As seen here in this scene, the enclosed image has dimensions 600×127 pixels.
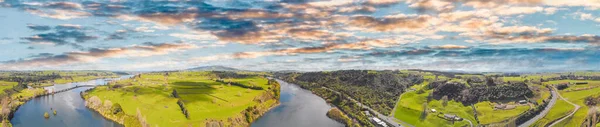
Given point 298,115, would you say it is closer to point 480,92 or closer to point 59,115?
point 480,92

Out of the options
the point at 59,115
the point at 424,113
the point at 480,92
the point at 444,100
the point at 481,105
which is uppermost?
the point at 480,92

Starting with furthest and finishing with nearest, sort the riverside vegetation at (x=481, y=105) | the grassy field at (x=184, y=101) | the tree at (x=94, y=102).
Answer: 1. the tree at (x=94, y=102)
2. the riverside vegetation at (x=481, y=105)
3. the grassy field at (x=184, y=101)

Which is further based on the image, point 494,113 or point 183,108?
point 494,113

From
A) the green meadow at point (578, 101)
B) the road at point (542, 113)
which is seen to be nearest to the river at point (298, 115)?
the road at point (542, 113)

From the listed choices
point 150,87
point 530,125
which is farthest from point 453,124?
point 150,87

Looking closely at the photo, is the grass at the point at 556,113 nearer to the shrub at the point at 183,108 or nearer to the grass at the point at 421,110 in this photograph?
the grass at the point at 421,110

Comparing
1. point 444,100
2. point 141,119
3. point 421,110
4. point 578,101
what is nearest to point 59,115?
point 141,119
